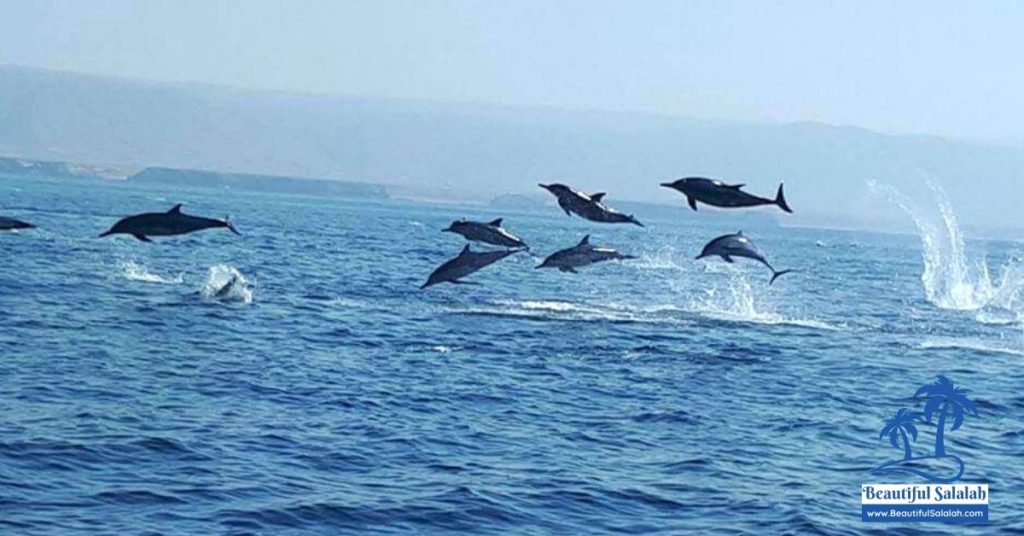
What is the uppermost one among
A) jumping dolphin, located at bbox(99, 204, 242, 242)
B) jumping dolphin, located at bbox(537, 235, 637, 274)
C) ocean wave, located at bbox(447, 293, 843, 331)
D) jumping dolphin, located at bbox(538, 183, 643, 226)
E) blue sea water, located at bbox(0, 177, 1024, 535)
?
jumping dolphin, located at bbox(538, 183, 643, 226)

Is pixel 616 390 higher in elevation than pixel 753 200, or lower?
lower

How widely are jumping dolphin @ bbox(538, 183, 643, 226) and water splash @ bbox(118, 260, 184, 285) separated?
30.9 m

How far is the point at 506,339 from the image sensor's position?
33.1m

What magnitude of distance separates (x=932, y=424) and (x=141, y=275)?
96.4 feet

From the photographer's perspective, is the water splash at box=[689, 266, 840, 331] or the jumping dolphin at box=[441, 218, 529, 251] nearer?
the jumping dolphin at box=[441, 218, 529, 251]

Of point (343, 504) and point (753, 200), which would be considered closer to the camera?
point (753, 200)

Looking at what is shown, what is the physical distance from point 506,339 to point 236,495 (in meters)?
17.0

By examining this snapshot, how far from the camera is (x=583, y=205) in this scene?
51.3 ft

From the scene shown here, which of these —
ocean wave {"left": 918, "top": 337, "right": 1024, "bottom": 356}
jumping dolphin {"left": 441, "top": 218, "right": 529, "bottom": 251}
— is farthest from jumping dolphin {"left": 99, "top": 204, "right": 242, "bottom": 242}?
ocean wave {"left": 918, "top": 337, "right": 1024, "bottom": 356}

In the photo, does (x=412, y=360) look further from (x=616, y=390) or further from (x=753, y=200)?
(x=753, y=200)

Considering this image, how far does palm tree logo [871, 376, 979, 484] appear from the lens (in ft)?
64.4

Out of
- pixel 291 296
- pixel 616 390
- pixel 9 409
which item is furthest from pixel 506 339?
pixel 9 409

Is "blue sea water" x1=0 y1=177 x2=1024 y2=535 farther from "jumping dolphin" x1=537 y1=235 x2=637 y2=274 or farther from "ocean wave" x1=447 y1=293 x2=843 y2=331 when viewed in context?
"jumping dolphin" x1=537 y1=235 x2=637 y2=274

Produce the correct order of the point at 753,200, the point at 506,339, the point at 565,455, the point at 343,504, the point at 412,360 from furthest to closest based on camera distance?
the point at 506,339 < the point at 412,360 < the point at 565,455 < the point at 343,504 < the point at 753,200
